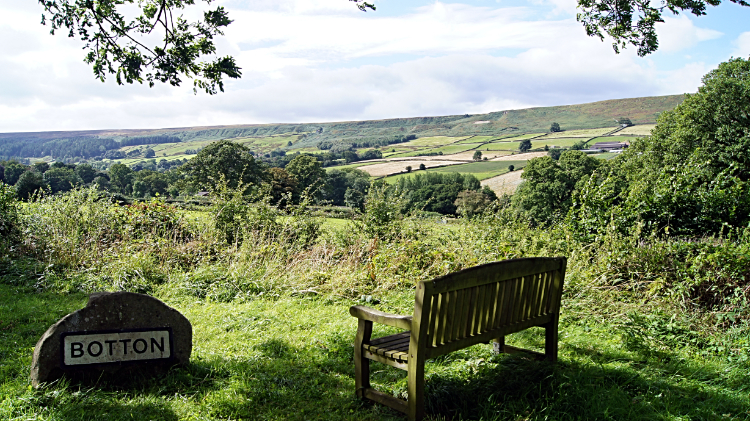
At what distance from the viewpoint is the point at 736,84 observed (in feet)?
89.7

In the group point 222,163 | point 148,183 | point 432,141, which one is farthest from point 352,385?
point 432,141

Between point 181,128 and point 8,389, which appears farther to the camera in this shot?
point 181,128

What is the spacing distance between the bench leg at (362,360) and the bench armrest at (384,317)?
7 centimetres

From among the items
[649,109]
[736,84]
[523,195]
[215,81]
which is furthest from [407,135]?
[215,81]

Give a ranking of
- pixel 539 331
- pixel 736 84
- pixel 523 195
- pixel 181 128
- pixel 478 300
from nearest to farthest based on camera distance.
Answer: pixel 478 300 → pixel 539 331 → pixel 736 84 → pixel 523 195 → pixel 181 128

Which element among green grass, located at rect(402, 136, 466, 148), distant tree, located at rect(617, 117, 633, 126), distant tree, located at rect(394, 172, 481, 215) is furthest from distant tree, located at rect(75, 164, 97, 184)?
distant tree, located at rect(617, 117, 633, 126)

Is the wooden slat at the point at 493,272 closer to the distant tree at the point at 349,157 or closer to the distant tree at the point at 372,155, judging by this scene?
the distant tree at the point at 349,157

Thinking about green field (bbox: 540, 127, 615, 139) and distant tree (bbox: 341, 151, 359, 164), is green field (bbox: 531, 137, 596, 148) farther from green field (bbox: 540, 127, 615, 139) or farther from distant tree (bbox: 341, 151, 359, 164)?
distant tree (bbox: 341, 151, 359, 164)

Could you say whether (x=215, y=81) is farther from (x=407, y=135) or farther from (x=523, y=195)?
(x=407, y=135)

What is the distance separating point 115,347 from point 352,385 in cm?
186

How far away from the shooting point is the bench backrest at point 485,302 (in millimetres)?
3141

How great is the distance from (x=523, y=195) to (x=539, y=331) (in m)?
39.9

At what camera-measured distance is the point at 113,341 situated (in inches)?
149

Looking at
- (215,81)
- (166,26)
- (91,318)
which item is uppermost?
(166,26)
